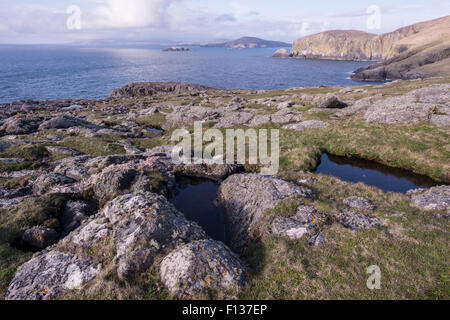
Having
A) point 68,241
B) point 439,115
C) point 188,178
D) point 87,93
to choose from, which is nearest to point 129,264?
point 68,241

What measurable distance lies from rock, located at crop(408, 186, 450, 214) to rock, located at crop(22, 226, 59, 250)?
28220 millimetres

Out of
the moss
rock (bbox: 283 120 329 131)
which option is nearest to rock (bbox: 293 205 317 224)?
rock (bbox: 283 120 329 131)

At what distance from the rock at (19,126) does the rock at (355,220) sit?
63986 mm

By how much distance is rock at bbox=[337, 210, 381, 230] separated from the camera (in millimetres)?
15259

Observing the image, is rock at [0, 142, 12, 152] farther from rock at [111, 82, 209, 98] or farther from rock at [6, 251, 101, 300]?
rock at [111, 82, 209, 98]

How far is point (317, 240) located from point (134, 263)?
35.9ft

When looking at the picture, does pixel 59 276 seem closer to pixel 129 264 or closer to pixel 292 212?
pixel 129 264

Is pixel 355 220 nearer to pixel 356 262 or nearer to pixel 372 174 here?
pixel 356 262

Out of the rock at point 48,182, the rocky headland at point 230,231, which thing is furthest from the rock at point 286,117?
the rock at point 48,182

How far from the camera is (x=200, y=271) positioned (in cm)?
1089

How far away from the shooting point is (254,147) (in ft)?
115

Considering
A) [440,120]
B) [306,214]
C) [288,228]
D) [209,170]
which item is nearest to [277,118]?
[209,170]

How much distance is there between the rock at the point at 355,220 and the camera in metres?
15.3
